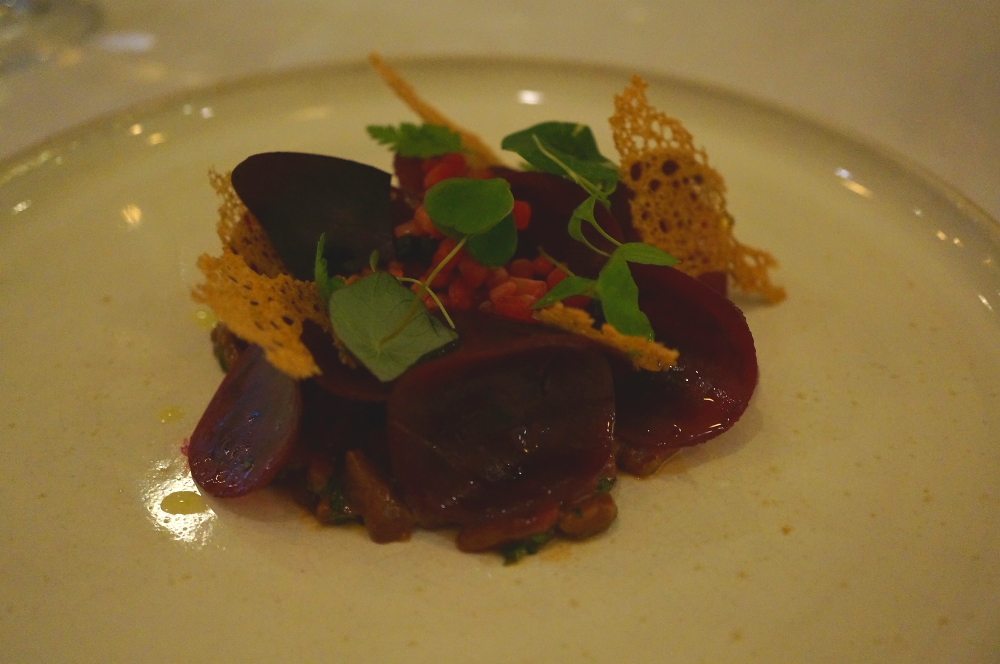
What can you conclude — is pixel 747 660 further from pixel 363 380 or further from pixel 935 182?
pixel 935 182

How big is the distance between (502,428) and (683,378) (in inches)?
20.4

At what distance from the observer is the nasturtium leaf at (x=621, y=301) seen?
1888mm

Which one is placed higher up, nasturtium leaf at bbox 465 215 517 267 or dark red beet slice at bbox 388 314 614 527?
nasturtium leaf at bbox 465 215 517 267

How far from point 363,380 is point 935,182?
2039mm

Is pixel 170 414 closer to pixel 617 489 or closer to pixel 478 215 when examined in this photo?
pixel 478 215

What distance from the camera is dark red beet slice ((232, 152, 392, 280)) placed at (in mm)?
2141

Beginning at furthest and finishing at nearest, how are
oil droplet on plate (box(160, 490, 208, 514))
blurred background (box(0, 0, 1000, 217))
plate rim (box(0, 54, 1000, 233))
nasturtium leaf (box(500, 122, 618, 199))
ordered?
1. blurred background (box(0, 0, 1000, 217))
2. plate rim (box(0, 54, 1000, 233))
3. nasturtium leaf (box(500, 122, 618, 199))
4. oil droplet on plate (box(160, 490, 208, 514))

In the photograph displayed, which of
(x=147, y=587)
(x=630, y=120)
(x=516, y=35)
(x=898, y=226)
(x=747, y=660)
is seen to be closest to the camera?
(x=747, y=660)

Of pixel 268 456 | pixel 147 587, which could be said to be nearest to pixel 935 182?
pixel 268 456

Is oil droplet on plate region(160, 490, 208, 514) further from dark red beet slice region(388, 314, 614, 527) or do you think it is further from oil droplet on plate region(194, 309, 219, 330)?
oil droplet on plate region(194, 309, 219, 330)

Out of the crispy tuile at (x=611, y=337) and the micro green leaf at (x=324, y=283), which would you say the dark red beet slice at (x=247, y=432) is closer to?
the micro green leaf at (x=324, y=283)

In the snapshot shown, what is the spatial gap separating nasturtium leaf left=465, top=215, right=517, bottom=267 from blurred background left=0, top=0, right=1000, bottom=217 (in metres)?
1.58

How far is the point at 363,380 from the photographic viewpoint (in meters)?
1.84

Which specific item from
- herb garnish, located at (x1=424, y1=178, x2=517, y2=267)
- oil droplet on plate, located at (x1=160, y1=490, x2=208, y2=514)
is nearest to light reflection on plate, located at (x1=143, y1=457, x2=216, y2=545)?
oil droplet on plate, located at (x1=160, y1=490, x2=208, y2=514)
